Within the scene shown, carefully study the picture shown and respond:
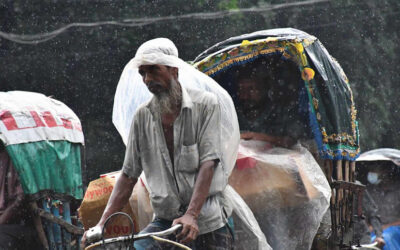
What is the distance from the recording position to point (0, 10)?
40.5 feet

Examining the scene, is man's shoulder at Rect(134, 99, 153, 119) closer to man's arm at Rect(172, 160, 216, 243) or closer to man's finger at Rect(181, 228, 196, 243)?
man's arm at Rect(172, 160, 216, 243)

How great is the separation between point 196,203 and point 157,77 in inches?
27.8

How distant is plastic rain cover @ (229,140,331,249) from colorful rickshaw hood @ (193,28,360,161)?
48 centimetres

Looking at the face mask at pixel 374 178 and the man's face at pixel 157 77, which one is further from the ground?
the man's face at pixel 157 77

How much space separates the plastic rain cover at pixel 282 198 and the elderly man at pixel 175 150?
4.75 feet

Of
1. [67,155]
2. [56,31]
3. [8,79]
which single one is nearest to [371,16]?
[56,31]

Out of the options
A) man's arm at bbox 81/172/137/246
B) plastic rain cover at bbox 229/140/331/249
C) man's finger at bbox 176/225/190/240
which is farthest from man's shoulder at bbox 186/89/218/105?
plastic rain cover at bbox 229/140/331/249

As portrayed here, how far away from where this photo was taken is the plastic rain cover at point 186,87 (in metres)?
3.89

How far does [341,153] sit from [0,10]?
320 inches

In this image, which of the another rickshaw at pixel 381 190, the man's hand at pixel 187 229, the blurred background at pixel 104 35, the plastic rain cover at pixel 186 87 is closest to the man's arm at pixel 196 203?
Answer: the man's hand at pixel 187 229

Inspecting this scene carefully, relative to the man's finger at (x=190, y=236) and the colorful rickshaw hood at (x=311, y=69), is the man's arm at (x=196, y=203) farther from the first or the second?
the colorful rickshaw hood at (x=311, y=69)

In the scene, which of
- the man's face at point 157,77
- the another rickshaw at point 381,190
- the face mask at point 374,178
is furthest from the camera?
the face mask at point 374,178

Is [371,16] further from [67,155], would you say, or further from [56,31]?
[67,155]

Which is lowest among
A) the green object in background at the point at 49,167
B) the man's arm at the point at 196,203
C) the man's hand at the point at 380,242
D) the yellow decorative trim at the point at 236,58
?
the man's hand at the point at 380,242
